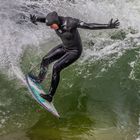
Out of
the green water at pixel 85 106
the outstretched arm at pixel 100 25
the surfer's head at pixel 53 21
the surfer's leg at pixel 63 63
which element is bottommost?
the green water at pixel 85 106

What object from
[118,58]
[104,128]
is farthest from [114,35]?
[104,128]

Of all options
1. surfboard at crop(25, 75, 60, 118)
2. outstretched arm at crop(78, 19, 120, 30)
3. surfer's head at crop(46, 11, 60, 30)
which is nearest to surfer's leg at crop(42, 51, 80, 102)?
surfboard at crop(25, 75, 60, 118)

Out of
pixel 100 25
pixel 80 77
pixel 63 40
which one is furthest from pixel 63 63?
pixel 80 77

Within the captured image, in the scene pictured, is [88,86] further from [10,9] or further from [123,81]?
[10,9]

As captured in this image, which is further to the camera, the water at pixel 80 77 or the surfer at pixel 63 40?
the water at pixel 80 77

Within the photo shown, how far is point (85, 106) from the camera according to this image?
9.07m

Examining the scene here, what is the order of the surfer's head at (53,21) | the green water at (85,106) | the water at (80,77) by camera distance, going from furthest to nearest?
the water at (80,77)
the green water at (85,106)
the surfer's head at (53,21)

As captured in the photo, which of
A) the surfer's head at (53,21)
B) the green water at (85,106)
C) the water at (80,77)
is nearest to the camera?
the surfer's head at (53,21)

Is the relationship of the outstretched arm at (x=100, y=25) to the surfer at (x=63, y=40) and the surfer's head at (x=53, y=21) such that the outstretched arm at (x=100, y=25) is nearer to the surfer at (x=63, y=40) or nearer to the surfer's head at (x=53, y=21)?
the surfer at (x=63, y=40)

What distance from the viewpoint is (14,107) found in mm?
9180

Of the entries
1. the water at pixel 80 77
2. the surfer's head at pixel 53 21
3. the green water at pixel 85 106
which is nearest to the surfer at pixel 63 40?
the surfer's head at pixel 53 21

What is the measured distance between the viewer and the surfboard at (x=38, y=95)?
8.47 meters

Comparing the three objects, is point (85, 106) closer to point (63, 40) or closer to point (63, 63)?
point (63, 63)

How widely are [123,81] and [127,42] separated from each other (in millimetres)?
1976
